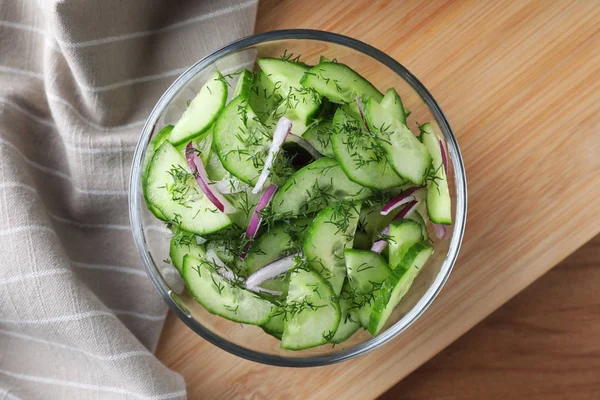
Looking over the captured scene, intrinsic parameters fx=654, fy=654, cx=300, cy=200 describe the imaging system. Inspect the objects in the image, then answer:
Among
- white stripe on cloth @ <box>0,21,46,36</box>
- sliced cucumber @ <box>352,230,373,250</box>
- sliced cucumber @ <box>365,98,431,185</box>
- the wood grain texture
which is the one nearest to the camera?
sliced cucumber @ <box>365,98,431,185</box>

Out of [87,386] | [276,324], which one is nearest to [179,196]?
[276,324]

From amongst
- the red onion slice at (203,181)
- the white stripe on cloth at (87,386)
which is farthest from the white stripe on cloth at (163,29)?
the white stripe on cloth at (87,386)

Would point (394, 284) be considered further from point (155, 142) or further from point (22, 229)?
point (22, 229)

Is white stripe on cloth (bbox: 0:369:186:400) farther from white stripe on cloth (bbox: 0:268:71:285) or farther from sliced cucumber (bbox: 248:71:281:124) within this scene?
sliced cucumber (bbox: 248:71:281:124)

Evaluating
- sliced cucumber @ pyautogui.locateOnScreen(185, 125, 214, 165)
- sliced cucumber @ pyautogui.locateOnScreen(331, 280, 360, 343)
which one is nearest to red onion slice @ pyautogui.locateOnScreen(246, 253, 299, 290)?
sliced cucumber @ pyautogui.locateOnScreen(331, 280, 360, 343)

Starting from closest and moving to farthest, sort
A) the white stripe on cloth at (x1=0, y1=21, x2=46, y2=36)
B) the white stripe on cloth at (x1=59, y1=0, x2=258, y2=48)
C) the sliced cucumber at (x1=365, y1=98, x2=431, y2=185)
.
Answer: the sliced cucumber at (x1=365, y1=98, x2=431, y2=185)
the white stripe on cloth at (x1=59, y1=0, x2=258, y2=48)
the white stripe on cloth at (x1=0, y1=21, x2=46, y2=36)

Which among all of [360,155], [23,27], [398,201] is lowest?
[398,201]
